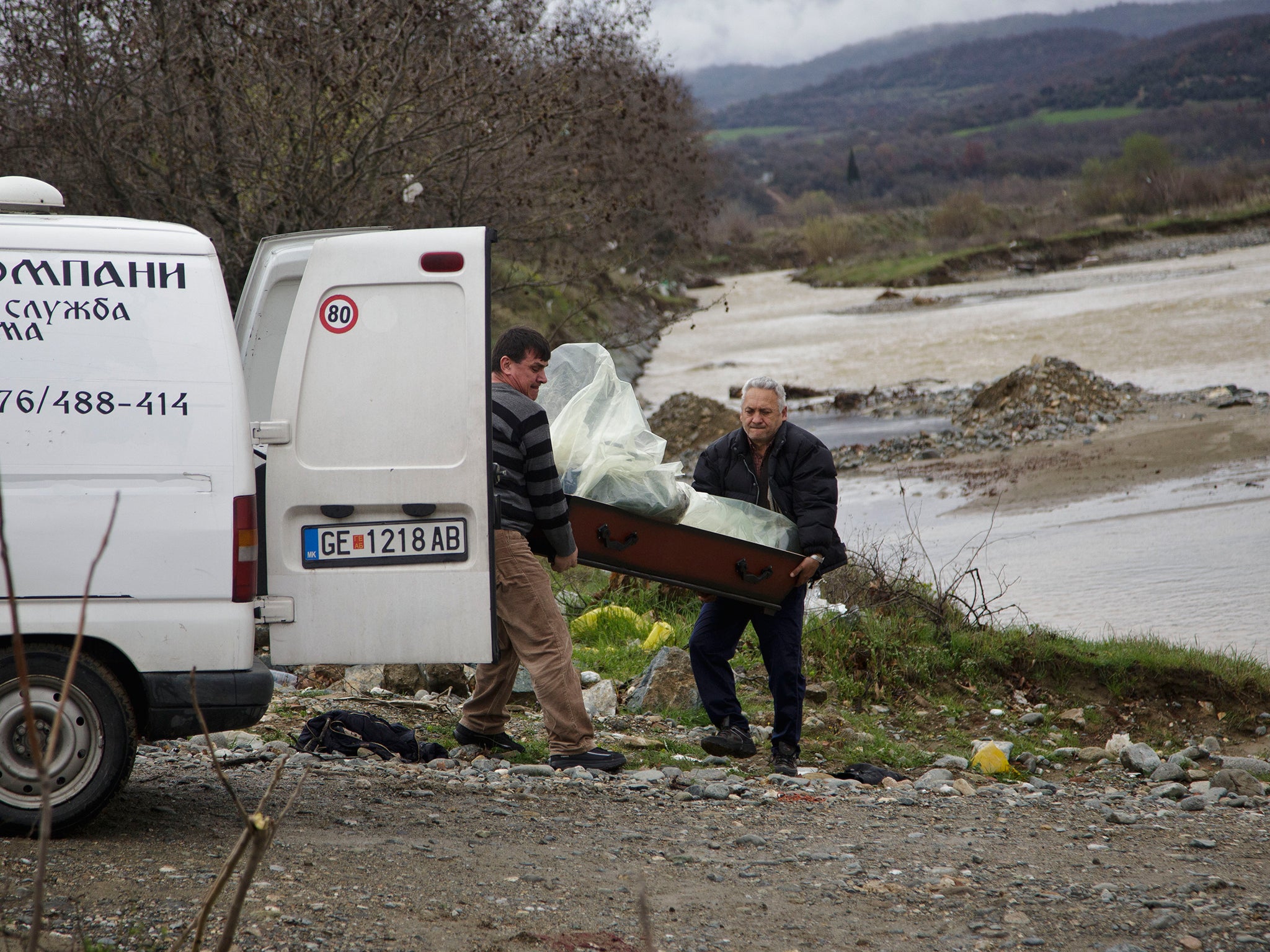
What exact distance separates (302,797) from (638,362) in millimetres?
28023

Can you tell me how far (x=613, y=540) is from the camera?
19.1 ft

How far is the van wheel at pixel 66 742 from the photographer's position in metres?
4.12

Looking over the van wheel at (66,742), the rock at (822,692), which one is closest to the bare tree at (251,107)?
the rock at (822,692)

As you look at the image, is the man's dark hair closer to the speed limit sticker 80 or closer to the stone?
the speed limit sticker 80

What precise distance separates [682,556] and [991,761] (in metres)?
2.13

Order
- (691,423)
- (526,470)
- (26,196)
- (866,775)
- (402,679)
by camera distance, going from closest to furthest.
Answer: (26,196), (526,470), (866,775), (402,679), (691,423)

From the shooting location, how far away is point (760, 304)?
174ft

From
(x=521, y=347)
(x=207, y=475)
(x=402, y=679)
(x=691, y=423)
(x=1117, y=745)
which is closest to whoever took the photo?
(x=207, y=475)

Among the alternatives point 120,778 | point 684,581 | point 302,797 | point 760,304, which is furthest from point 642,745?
point 760,304

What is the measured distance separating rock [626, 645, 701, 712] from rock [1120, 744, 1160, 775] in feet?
7.78

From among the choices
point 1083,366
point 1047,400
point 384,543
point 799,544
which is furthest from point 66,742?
point 1083,366

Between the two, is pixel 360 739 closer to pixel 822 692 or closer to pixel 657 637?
pixel 657 637

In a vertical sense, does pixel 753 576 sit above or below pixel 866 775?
above

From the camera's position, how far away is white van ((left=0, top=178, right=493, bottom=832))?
406 cm
